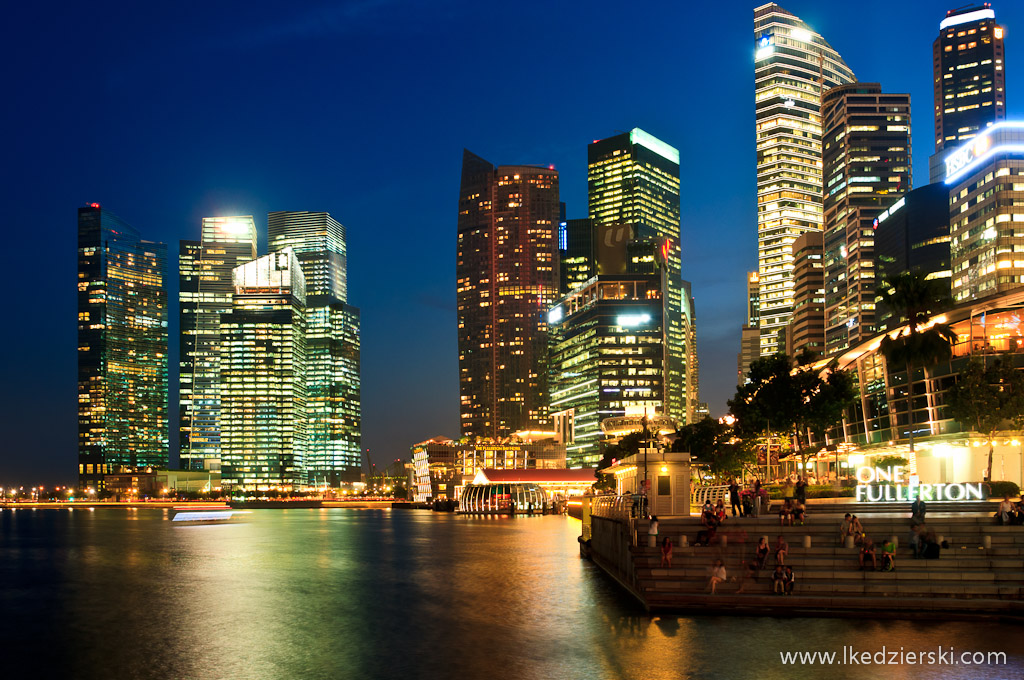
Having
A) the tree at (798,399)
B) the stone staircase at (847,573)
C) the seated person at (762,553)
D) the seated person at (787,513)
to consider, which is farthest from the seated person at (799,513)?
the tree at (798,399)

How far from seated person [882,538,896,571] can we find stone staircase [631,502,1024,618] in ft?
0.69

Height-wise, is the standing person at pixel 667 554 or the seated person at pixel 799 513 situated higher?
the seated person at pixel 799 513

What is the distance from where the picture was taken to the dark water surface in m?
34.8

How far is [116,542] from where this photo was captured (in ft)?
401

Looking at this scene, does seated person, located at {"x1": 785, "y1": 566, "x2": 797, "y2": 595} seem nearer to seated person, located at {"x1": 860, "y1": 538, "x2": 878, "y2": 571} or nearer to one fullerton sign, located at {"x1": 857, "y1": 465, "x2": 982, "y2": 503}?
seated person, located at {"x1": 860, "y1": 538, "x2": 878, "y2": 571}

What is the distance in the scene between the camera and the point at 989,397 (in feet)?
229

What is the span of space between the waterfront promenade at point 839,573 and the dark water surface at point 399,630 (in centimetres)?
148

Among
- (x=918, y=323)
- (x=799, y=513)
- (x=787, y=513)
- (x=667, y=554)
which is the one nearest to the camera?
(x=667, y=554)

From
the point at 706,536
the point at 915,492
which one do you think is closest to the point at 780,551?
the point at 706,536

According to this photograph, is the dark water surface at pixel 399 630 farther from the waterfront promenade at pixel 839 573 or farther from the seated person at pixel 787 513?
the seated person at pixel 787 513

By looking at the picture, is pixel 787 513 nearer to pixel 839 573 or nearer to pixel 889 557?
pixel 839 573

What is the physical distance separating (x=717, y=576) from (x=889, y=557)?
7.54 m

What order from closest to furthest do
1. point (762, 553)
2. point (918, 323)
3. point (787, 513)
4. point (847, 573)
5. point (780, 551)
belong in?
point (847, 573) < point (780, 551) < point (762, 553) < point (787, 513) < point (918, 323)

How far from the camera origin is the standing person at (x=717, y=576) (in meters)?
41.9
